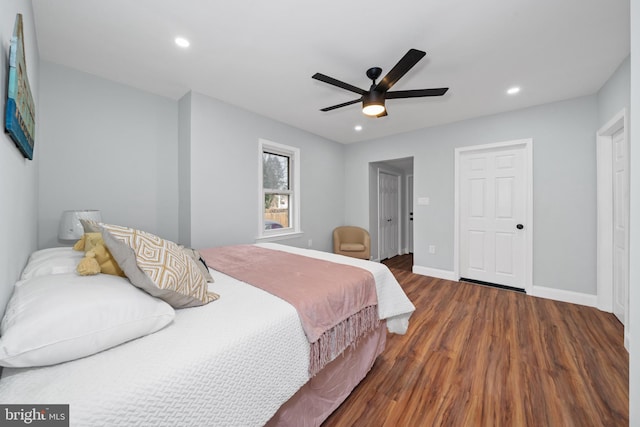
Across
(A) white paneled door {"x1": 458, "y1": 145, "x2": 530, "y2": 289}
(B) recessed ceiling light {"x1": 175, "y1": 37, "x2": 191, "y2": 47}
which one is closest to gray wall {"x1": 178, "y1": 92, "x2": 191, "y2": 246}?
(B) recessed ceiling light {"x1": 175, "y1": 37, "x2": 191, "y2": 47}

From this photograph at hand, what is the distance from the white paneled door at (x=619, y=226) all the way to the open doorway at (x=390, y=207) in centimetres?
241

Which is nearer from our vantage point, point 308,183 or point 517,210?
point 517,210

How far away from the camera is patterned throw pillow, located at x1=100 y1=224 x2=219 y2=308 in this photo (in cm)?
96

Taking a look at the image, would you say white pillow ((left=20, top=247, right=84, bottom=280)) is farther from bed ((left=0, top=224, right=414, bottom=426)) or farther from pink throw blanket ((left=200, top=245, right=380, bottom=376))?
pink throw blanket ((left=200, top=245, right=380, bottom=376))

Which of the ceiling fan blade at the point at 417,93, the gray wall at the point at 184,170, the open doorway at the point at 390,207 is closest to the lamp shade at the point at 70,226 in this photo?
the gray wall at the point at 184,170

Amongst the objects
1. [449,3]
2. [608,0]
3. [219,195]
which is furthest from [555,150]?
[219,195]

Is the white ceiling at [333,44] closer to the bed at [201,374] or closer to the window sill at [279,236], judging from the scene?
the bed at [201,374]

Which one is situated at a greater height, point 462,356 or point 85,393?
point 85,393

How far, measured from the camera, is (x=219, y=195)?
2990mm

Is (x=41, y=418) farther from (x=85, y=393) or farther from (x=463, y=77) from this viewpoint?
(x=463, y=77)

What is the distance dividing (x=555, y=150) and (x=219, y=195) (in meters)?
4.27

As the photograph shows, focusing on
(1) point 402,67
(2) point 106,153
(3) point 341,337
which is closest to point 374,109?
(1) point 402,67

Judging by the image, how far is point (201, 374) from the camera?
758 mm

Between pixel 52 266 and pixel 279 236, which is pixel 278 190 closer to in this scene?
pixel 279 236
